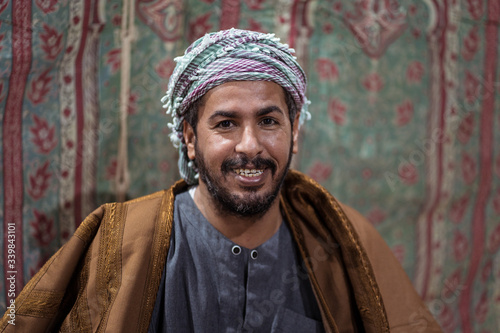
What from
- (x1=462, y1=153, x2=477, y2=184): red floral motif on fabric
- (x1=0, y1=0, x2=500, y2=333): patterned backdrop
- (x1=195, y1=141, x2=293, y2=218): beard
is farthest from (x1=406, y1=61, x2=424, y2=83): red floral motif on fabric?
(x1=195, y1=141, x2=293, y2=218): beard

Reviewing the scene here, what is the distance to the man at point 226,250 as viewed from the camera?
1509 mm

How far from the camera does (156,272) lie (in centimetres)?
154

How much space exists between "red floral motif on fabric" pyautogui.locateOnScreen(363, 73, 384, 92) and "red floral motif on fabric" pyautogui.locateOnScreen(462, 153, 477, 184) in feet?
1.92

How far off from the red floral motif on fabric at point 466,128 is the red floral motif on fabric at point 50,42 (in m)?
1.91

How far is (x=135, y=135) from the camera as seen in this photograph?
2133mm

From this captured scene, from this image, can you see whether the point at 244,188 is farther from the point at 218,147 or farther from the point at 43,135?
the point at 43,135

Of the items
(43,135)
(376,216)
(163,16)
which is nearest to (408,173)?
(376,216)

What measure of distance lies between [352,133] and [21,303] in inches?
62.6

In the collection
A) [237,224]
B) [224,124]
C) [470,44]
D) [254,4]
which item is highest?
[254,4]

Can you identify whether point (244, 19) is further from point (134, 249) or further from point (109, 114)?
point (134, 249)

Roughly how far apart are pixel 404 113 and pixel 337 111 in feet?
1.15

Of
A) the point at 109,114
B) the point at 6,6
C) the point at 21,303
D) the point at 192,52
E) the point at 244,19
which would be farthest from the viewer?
the point at 244,19

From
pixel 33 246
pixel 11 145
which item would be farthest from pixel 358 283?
pixel 11 145

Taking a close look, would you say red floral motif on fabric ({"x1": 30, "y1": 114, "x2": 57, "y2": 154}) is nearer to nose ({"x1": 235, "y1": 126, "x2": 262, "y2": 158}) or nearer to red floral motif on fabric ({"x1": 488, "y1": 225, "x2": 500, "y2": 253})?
nose ({"x1": 235, "y1": 126, "x2": 262, "y2": 158})
